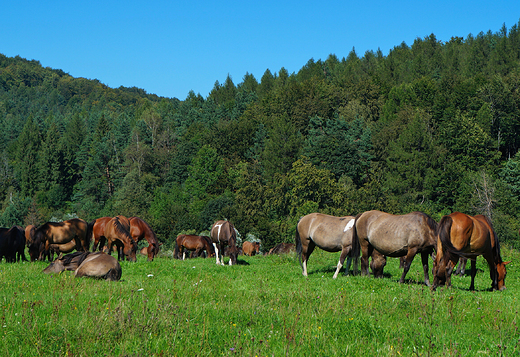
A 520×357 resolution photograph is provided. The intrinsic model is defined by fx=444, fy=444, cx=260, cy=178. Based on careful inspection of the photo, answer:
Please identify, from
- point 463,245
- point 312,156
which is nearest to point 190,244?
point 463,245

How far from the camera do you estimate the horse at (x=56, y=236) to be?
1755 cm

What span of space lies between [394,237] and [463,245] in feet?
6.22

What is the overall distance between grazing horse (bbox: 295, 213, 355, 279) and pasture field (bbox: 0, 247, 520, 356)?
10.3ft

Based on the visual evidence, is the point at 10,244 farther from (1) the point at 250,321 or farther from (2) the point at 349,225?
(1) the point at 250,321

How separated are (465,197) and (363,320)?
70315 mm

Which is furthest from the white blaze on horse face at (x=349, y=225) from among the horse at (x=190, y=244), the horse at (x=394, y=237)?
the horse at (x=190, y=244)

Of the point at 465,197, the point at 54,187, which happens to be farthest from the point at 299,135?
the point at 54,187

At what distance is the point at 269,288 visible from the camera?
37.4 feet

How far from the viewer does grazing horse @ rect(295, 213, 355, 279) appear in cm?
1476

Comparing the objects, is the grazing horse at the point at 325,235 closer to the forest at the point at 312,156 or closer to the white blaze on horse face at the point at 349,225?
the white blaze on horse face at the point at 349,225

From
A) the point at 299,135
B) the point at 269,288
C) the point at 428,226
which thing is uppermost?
the point at 299,135

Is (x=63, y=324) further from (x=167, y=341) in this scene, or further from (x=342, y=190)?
(x=342, y=190)

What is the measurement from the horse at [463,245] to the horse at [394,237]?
0.74m

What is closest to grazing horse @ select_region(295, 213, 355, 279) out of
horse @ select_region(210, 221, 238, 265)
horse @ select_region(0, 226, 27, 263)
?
horse @ select_region(210, 221, 238, 265)
